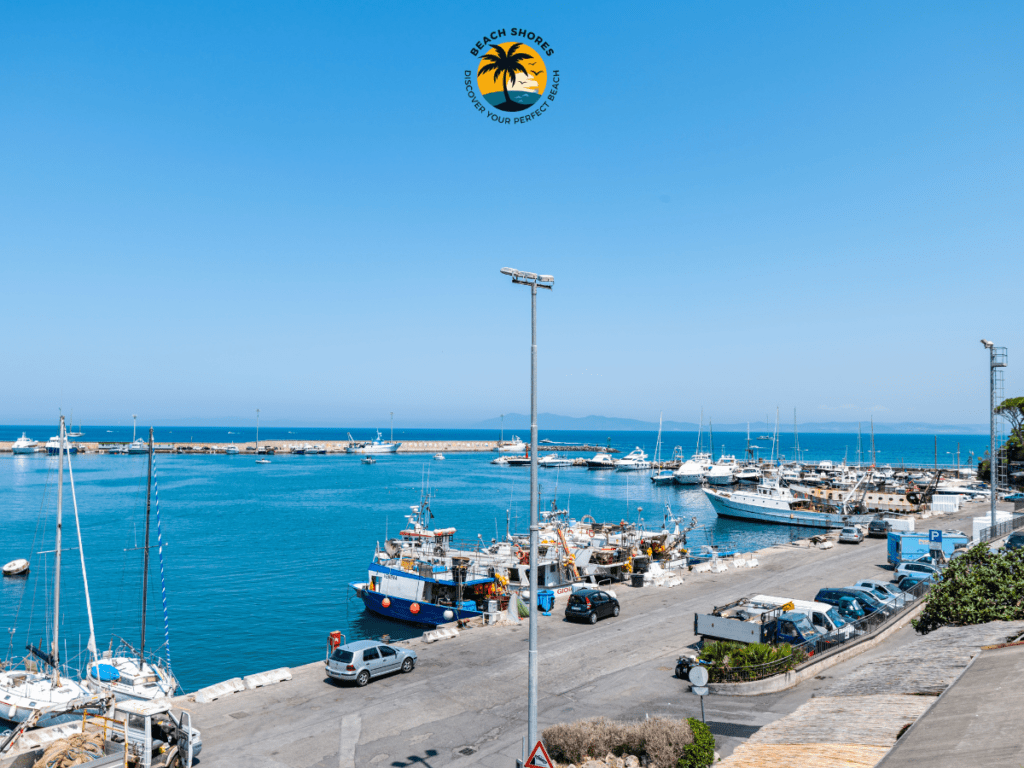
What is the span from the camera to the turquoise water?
38.9 metres

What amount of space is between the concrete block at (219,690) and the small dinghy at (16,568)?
41482 mm

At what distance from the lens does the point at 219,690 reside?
69.6 feet

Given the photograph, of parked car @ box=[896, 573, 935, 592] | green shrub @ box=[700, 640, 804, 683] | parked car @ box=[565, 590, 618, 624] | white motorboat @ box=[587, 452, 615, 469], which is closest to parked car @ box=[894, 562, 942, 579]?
parked car @ box=[896, 573, 935, 592]

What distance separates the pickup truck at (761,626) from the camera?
23.1 meters

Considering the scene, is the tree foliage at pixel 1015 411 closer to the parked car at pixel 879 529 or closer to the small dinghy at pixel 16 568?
the parked car at pixel 879 529

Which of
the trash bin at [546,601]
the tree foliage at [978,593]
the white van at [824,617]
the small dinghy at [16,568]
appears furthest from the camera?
A: the small dinghy at [16,568]

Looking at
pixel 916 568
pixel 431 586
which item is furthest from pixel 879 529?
pixel 431 586

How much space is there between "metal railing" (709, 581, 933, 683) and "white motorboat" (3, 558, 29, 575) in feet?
175

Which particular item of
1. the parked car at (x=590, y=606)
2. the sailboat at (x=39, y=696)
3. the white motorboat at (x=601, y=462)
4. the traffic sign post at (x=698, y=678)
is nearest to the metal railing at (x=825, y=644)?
the traffic sign post at (x=698, y=678)

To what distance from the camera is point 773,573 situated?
40312 millimetres

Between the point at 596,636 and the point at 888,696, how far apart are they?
14.5 m

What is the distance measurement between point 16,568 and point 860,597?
57147 millimetres

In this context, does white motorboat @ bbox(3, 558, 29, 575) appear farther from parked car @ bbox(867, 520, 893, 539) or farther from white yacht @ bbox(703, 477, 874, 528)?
white yacht @ bbox(703, 477, 874, 528)

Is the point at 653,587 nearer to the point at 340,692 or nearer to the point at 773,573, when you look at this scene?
the point at 773,573
